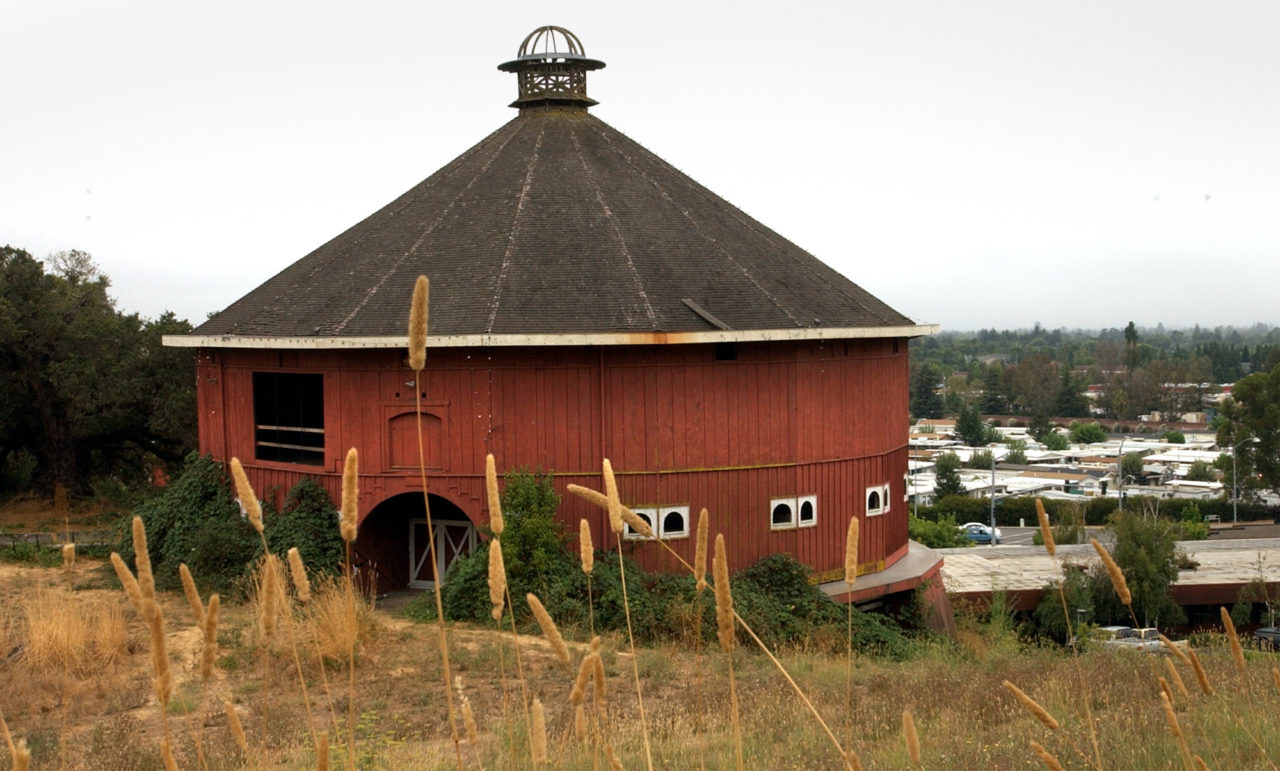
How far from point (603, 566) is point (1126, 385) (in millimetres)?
123899

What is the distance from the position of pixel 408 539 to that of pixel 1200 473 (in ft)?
242

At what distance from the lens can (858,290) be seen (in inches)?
869

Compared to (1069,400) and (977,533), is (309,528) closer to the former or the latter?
(977,533)

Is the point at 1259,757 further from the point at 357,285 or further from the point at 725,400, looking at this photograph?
the point at 357,285

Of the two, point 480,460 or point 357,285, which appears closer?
point 480,460

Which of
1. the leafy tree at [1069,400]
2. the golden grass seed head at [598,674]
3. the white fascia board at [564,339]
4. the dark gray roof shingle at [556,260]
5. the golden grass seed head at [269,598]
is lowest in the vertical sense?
the leafy tree at [1069,400]

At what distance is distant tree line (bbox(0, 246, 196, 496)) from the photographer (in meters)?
23.9

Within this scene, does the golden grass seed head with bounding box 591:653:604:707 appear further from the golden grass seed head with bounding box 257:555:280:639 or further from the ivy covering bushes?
the ivy covering bushes

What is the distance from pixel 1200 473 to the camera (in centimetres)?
8156

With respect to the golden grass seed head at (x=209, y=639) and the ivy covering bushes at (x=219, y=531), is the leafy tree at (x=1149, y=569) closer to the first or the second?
the ivy covering bushes at (x=219, y=531)

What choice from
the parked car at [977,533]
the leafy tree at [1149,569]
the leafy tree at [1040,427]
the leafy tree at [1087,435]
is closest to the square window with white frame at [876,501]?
the leafy tree at [1149,569]

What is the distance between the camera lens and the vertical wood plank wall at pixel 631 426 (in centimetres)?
1750

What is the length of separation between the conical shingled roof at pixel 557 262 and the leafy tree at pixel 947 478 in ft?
168

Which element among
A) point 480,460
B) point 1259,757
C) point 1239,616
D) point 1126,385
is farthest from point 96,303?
point 1126,385
